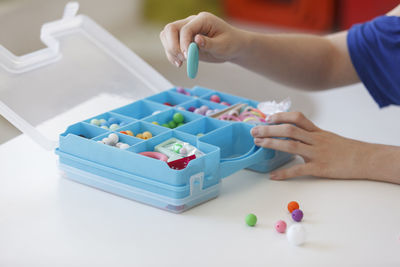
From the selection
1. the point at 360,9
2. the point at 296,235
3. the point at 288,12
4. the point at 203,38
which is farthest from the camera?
the point at 288,12

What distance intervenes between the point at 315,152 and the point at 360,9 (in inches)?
68.6

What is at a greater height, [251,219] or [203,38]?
[203,38]

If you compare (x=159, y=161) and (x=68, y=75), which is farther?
(x=68, y=75)

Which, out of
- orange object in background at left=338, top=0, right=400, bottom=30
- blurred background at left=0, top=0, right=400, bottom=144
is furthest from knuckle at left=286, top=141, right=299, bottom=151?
orange object in background at left=338, top=0, right=400, bottom=30

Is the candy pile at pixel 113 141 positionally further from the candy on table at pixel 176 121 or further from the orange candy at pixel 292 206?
the orange candy at pixel 292 206

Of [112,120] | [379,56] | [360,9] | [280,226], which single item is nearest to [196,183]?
[280,226]

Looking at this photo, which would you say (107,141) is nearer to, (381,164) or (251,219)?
(251,219)

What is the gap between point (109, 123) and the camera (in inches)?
39.6

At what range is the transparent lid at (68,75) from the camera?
104cm

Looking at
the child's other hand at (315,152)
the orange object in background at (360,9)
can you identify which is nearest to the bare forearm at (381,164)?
the child's other hand at (315,152)

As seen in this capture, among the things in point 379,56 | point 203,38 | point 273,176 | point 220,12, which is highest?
point 203,38

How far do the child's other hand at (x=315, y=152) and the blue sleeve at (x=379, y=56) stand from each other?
337mm

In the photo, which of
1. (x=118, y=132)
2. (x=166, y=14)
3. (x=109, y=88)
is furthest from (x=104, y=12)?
(x=118, y=132)

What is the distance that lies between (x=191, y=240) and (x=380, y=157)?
0.38 metres
